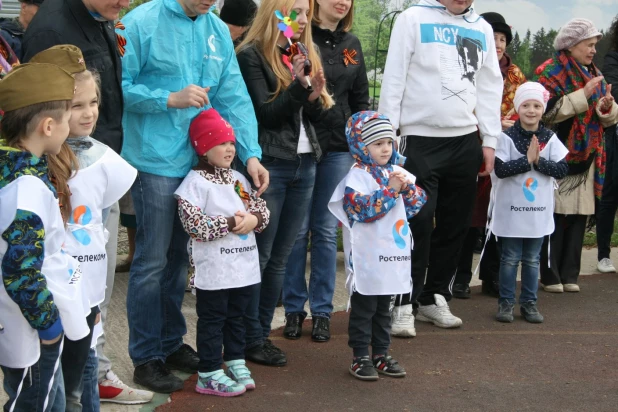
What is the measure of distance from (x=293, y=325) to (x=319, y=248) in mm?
512

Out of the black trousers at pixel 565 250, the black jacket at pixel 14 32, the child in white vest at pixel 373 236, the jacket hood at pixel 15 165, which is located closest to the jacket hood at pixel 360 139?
the child in white vest at pixel 373 236

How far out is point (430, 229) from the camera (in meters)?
5.87

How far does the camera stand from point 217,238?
4465mm

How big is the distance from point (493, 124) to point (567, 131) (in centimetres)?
141

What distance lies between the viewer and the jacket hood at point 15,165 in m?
2.97

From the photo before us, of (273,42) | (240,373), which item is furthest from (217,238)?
(273,42)

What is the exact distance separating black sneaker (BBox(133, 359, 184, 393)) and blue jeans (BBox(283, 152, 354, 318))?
1223 mm

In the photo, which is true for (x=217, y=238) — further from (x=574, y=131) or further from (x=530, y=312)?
(x=574, y=131)

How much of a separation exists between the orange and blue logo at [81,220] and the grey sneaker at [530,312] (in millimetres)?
3657

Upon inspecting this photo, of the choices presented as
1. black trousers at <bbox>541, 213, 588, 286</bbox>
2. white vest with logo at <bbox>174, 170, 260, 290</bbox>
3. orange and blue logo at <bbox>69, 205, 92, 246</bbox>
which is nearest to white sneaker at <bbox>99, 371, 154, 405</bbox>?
white vest with logo at <bbox>174, 170, 260, 290</bbox>

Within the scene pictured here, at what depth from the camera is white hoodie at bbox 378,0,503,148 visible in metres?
5.75

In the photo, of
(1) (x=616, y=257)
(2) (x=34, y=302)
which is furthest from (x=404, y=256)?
(1) (x=616, y=257)

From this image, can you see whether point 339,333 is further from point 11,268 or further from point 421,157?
point 11,268

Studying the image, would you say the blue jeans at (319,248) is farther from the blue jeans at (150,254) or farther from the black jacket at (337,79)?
the blue jeans at (150,254)
